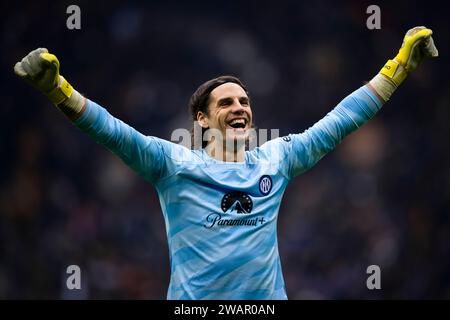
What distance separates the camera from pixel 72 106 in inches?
154

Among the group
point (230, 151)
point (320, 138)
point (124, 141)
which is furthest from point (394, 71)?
point (124, 141)

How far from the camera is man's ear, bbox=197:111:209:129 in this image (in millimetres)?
4715

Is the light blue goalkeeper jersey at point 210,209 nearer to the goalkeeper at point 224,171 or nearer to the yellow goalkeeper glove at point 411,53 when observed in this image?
the goalkeeper at point 224,171

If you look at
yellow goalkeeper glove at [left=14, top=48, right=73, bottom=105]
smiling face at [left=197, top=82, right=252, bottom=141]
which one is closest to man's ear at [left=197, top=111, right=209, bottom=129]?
smiling face at [left=197, top=82, right=252, bottom=141]

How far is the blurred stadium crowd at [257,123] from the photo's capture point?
32.2 feet

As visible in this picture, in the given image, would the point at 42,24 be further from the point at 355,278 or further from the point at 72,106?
the point at 72,106

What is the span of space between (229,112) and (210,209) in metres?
0.68

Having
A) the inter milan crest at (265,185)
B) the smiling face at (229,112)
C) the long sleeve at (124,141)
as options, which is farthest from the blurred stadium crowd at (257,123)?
the long sleeve at (124,141)

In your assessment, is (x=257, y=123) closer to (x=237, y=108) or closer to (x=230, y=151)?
(x=237, y=108)

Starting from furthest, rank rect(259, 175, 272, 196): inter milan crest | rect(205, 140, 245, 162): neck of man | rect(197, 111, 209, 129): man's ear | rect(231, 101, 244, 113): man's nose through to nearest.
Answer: rect(197, 111, 209, 129): man's ear
rect(231, 101, 244, 113): man's nose
rect(205, 140, 245, 162): neck of man
rect(259, 175, 272, 196): inter milan crest

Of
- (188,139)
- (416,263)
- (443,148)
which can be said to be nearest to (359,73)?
(443,148)

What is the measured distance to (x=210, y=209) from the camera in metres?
4.17

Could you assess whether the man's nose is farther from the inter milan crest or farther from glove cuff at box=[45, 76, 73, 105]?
glove cuff at box=[45, 76, 73, 105]

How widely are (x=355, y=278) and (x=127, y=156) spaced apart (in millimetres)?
6246
